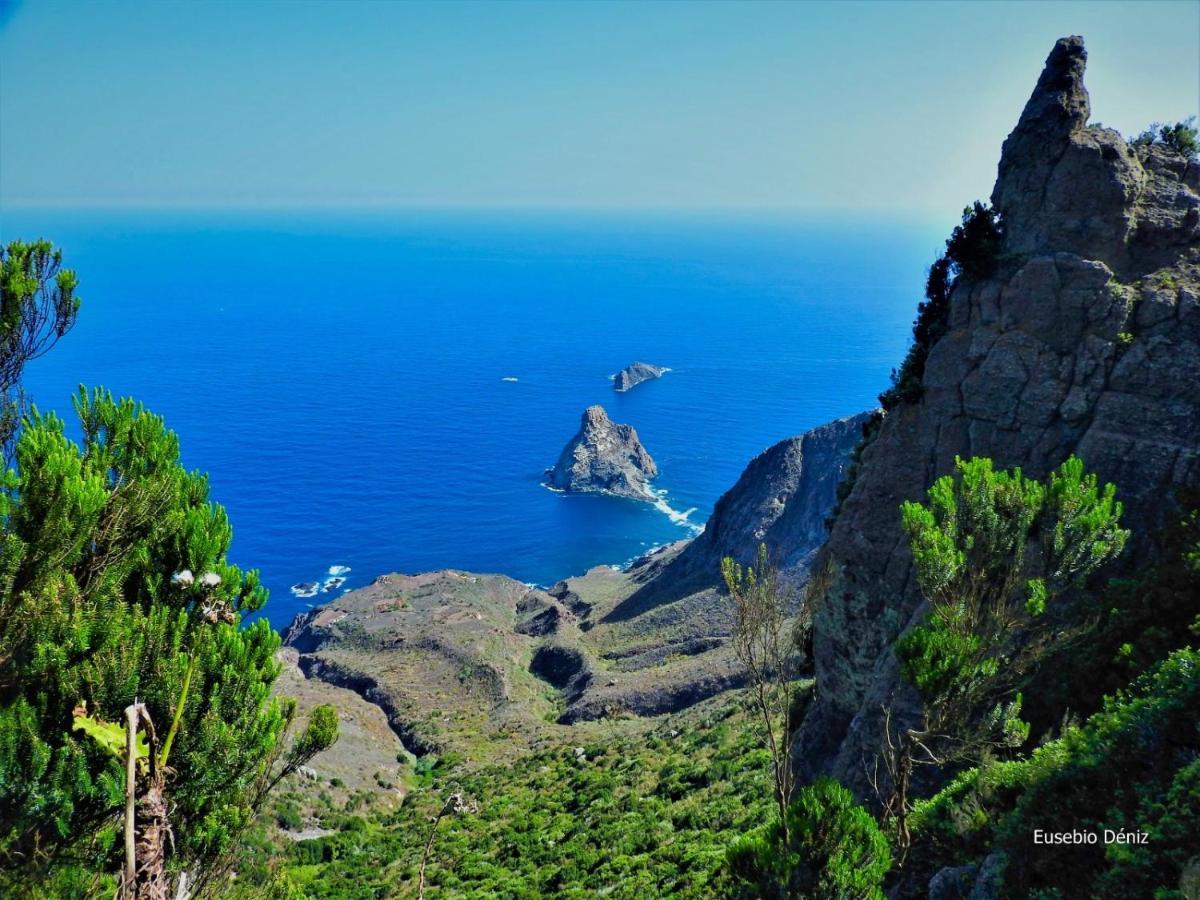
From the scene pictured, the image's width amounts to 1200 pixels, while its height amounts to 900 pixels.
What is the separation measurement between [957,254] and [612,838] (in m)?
27.4

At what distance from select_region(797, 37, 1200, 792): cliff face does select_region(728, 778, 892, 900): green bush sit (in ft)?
22.5

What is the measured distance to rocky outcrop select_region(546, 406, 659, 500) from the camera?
472 ft

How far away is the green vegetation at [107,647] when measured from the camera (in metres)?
11.8

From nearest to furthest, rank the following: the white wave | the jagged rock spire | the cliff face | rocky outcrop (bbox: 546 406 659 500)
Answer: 1. the cliff face
2. the jagged rock spire
3. the white wave
4. rocky outcrop (bbox: 546 406 659 500)

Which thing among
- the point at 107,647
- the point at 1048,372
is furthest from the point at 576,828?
the point at 107,647

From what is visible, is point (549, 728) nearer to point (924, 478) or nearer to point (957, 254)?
point (924, 478)

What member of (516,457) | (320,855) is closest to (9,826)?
(320,855)

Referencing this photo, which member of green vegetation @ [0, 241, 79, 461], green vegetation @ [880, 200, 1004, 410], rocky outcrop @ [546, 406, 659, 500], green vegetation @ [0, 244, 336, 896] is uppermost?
rocky outcrop @ [546, 406, 659, 500]

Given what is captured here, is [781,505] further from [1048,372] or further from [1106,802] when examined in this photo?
[1106,802]

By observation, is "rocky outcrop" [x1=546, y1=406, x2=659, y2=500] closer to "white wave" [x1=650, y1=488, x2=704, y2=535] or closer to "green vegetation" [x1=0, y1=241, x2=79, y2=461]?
"white wave" [x1=650, y1=488, x2=704, y2=535]

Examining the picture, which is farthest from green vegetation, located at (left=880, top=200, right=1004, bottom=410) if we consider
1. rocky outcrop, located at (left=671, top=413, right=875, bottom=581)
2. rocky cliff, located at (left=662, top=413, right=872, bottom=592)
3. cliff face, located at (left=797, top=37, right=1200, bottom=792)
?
rocky outcrop, located at (left=671, top=413, right=875, bottom=581)

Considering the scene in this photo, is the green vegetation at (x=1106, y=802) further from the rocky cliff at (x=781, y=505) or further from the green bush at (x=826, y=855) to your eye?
the rocky cliff at (x=781, y=505)

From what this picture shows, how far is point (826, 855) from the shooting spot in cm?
1246

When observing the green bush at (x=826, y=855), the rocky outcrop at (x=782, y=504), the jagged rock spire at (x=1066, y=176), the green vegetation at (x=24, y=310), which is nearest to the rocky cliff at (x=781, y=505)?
the rocky outcrop at (x=782, y=504)
